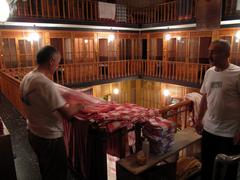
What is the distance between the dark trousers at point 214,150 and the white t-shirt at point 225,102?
3.2 inches

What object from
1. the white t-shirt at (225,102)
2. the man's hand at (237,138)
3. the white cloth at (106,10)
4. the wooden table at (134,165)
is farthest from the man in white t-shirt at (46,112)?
the white cloth at (106,10)

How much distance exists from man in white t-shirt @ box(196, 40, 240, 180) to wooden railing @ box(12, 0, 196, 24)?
7.44m

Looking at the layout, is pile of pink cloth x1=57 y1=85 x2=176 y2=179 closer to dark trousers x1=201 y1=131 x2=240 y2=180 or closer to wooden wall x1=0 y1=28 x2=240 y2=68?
dark trousers x1=201 y1=131 x2=240 y2=180

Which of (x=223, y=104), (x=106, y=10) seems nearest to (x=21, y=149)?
(x=223, y=104)

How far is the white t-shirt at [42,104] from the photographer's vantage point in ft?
5.43

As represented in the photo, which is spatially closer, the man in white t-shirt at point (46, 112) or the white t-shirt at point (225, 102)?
the man in white t-shirt at point (46, 112)

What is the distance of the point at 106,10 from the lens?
9805 mm

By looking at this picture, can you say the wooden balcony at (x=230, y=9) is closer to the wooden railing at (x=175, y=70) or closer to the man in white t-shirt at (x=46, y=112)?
Result: the wooden railing at (x=175, y=70)

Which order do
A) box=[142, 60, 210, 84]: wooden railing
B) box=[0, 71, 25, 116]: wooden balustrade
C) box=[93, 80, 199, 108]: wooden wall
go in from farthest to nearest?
box=[93, 80, 199, 108]: wooden wall → box=[142, 60, 210, 84]: wooden railing → box=[0, 71, 25, 116]: wooden balustrade

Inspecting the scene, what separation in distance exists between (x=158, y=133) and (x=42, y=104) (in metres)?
1.15

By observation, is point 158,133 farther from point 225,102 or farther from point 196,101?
point 196,101

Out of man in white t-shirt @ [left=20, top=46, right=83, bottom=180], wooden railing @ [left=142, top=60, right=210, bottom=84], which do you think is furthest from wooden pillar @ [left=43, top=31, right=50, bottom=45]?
man in white t-shirt @ [left=20, top=46, right=83, bottom=180]

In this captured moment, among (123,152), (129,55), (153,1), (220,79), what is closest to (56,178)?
(123,152)

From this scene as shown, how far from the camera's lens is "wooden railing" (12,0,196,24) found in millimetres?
8031
